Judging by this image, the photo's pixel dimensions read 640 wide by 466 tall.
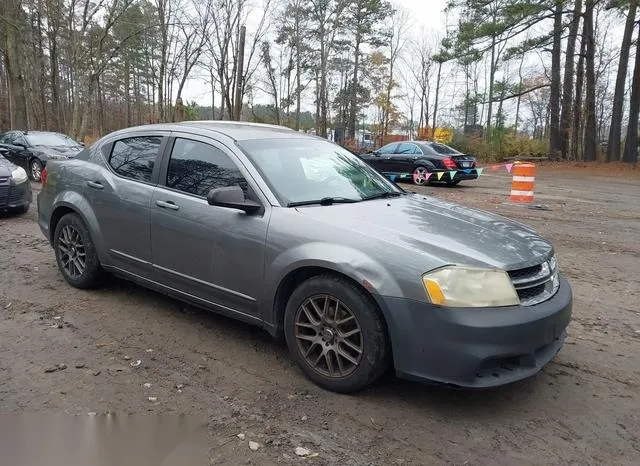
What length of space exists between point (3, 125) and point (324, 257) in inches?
1736

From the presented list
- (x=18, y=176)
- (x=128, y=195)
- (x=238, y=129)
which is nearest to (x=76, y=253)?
(x=128, y=195)

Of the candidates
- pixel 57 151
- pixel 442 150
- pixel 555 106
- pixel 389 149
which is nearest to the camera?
pixel 57 151

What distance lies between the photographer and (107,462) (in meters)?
2.48

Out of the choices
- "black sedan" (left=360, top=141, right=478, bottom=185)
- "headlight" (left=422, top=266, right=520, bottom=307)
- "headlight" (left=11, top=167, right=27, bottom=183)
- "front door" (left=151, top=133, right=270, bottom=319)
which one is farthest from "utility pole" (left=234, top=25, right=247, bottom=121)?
"headlight" (left=422, top=266, right=520, bottom=307)

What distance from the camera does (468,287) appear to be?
277 cm

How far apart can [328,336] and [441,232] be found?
974 millimetres

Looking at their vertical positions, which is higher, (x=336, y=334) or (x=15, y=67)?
(x=15, y=67)

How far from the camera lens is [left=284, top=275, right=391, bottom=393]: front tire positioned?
294 centimetres

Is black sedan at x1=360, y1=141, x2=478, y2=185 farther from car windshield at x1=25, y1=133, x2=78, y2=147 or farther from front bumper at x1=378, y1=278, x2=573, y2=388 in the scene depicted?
front bumper at x1=378, y1=278, x2=573, y2=388

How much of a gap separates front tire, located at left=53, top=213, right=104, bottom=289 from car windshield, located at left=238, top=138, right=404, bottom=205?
195cm

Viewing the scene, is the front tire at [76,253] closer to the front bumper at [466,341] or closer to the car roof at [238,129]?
the car roof at [238,129]

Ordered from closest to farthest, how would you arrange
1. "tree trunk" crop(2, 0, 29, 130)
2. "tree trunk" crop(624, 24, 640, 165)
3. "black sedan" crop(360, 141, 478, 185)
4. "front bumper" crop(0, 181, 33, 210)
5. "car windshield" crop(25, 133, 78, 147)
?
"front bumper" crop(0, 181, 33, 210)
"car windshield" crop(25, 133, 78, 147)
"black sedan" crop(360, 141, 478, 185)
"tree trunk" crop(2, 0, 29, 130)
"tree trunk" crop(624, 24, 640, 165)

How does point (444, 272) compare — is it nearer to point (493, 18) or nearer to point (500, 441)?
point (500, 441)

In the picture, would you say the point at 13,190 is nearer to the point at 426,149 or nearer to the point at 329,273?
the point at 329,273
